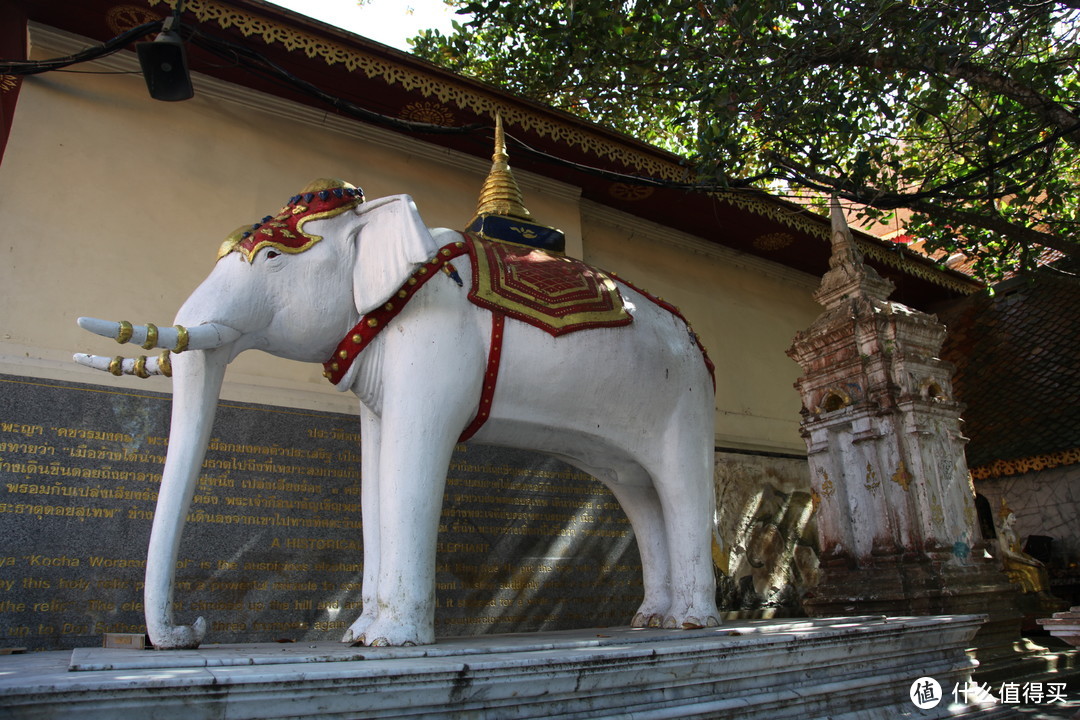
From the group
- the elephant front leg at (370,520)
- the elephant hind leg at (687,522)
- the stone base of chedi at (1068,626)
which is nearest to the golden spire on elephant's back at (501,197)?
the elephant front leg at (370,520)

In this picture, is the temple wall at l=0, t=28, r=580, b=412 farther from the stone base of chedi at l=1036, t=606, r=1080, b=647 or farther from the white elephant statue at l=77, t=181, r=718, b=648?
the stone base of chedi at l=1036, t=606, r=1080, b=647

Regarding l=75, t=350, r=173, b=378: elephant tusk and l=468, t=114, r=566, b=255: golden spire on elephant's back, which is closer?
l=75, t=350, r=173, b=378: elephant tusk

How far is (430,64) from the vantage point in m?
4.84

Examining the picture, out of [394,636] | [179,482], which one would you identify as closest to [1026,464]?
[394,636]

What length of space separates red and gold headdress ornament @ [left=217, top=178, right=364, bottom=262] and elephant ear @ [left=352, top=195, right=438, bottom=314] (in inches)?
5.3

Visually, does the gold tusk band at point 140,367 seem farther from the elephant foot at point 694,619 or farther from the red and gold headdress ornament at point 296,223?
the elephant foot at point 694,619

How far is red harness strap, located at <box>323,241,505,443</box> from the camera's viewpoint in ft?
9.04

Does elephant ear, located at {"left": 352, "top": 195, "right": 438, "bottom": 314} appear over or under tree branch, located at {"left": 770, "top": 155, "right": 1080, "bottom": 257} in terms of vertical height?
under

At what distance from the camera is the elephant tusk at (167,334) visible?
7.48 feet

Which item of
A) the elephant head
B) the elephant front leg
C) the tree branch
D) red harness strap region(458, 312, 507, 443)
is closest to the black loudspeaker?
the elephant head

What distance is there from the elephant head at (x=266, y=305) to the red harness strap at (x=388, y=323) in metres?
0.05

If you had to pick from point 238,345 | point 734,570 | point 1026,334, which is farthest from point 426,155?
point 1026,334

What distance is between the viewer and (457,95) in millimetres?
4953

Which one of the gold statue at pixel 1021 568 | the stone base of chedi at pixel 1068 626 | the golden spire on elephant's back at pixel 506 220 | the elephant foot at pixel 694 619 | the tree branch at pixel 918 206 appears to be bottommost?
the stone base of chedi at pixel 1068 626
